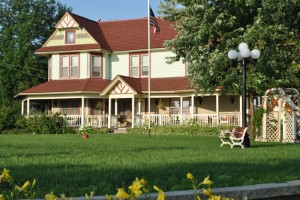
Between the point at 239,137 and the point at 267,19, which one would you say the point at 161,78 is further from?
the point at 239,137

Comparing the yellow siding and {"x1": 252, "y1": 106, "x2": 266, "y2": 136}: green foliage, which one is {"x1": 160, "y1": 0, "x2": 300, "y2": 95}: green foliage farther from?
the yellow siding

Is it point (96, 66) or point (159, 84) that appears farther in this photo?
point (96, 66)

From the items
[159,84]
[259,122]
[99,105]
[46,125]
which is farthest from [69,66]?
[259,122]

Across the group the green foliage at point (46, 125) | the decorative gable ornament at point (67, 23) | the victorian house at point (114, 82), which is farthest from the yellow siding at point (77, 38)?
the green foliage at point (46, 125)

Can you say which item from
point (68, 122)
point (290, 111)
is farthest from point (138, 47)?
point (290, 111)

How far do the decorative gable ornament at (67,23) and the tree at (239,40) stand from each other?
44.3 ft

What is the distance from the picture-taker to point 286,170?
8.48 m

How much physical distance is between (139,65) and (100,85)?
3.40m

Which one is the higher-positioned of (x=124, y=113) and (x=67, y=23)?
(x=67, y=23)

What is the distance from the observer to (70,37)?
36531 millimetres

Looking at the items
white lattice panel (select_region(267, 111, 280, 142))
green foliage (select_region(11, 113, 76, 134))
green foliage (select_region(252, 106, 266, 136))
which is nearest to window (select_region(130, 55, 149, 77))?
green foliage (select_region(11, 113, 76, 134))

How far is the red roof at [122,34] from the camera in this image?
3553cm

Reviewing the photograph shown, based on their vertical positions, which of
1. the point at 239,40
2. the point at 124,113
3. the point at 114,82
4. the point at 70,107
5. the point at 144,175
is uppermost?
the point at 239,40

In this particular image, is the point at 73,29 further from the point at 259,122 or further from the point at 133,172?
the point at 133,172
